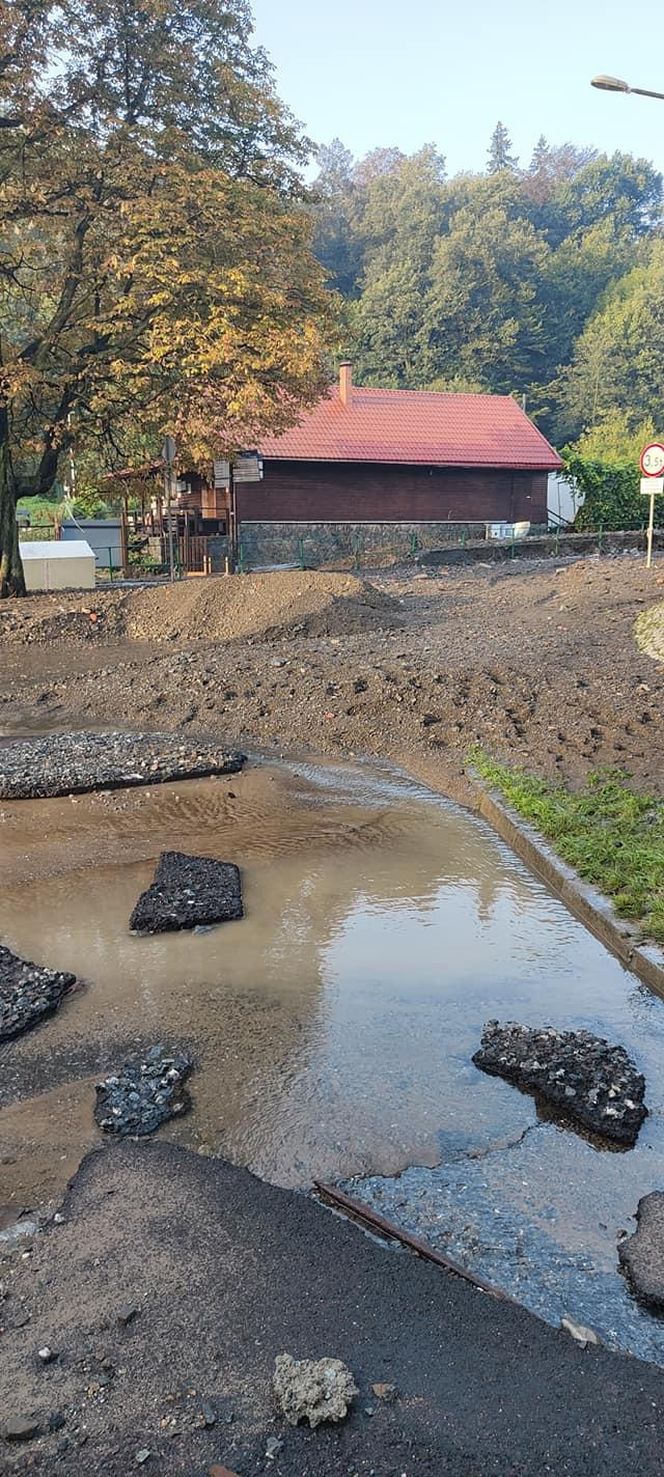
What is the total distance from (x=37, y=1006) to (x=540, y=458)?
120 ft

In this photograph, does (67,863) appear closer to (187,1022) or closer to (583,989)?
(187,1022)

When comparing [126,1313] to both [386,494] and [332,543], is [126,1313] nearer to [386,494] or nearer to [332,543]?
[332,543]

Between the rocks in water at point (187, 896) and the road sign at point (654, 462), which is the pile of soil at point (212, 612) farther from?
the rocks in water at point (187, 896)

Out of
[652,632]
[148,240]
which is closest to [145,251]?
[148,240]

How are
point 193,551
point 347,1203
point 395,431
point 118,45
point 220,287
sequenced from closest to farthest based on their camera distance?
point 347,1203 < point 220,287 < point 118,45 < point 193,551 < point 395,431

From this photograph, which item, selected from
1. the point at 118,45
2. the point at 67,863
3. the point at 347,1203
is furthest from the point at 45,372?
the point at 347,1203

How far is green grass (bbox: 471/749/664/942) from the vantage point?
6.50m

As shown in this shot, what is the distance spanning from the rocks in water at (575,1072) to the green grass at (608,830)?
4.56ft

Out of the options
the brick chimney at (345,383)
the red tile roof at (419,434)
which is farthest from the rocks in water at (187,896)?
the brick chimney at (345,383)

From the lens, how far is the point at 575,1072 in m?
4.63

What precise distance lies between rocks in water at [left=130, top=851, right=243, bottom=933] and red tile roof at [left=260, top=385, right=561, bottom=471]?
27936 mm

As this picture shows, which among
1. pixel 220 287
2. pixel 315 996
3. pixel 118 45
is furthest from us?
pixel 118 45

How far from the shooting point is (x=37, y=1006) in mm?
5391

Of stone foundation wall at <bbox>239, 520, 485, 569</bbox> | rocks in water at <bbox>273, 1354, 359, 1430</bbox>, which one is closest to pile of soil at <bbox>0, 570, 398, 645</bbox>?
stone foundation wall at <bbox>239, 520, 485, 569</bbox>
